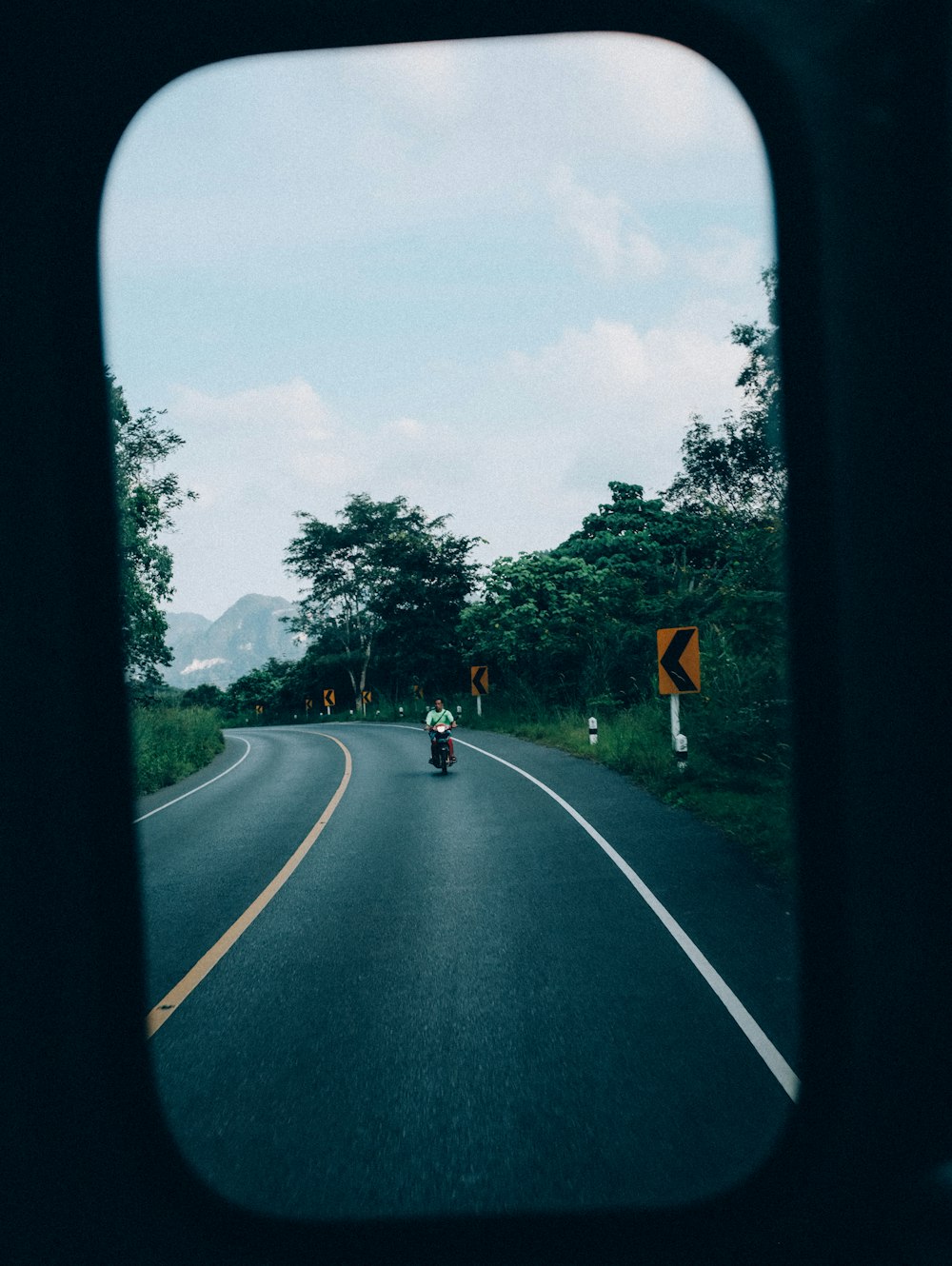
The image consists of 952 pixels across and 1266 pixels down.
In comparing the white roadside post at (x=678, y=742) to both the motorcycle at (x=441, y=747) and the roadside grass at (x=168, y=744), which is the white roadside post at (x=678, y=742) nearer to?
the motorcycle at (x=441, y=747)

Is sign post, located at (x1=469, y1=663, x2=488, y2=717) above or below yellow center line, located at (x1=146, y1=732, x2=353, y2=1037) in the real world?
above

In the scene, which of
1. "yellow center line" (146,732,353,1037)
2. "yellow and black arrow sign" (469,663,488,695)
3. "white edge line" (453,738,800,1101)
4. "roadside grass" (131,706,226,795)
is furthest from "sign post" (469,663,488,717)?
"white edge line" (453,738,800,1101)

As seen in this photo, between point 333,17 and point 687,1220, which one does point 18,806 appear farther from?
point 333,17

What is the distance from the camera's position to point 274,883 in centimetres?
811

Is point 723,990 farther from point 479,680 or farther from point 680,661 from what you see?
point 479,680

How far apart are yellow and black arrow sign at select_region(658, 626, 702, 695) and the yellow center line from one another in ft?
16.1

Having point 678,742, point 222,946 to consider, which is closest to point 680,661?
point 678,742

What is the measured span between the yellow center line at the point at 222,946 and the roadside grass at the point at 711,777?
4.07 m

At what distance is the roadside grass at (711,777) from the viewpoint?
871 centimetres

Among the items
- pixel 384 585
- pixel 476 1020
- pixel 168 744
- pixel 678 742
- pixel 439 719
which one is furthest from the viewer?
pixel 384 585

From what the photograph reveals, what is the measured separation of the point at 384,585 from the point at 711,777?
3785 centimetres

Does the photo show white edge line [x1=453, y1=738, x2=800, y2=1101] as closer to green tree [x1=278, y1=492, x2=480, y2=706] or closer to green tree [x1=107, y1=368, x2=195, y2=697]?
green tree [x1=107, y1=368, x2=195, y2=697]

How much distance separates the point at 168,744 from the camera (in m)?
24.8

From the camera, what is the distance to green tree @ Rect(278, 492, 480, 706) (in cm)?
4741
